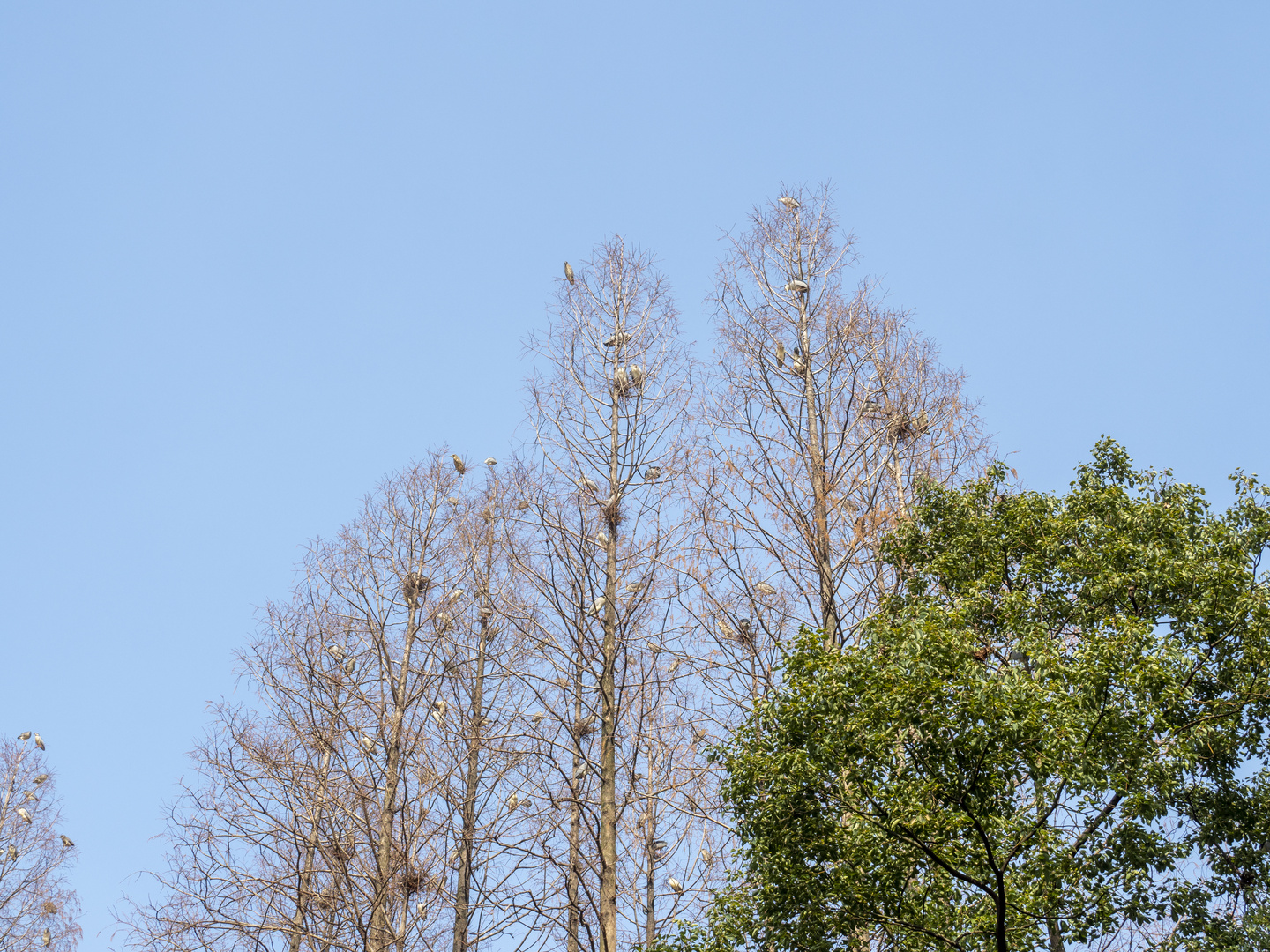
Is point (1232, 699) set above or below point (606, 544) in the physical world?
below

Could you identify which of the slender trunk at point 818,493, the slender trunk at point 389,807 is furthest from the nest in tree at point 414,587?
the slender trunk at point 818,493

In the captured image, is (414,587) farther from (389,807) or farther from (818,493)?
(818,493)

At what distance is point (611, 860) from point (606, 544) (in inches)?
115

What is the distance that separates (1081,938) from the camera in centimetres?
732

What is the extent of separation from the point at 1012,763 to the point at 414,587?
7270mm

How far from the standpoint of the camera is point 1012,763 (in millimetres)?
6797

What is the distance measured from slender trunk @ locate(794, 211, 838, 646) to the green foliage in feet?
2.18

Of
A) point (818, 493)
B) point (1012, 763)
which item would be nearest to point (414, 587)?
point (818, 493)

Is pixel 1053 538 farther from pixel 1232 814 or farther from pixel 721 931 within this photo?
pixel 721 931

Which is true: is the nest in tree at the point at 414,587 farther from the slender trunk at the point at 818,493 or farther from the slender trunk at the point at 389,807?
the slender trunk at the point at 818,493

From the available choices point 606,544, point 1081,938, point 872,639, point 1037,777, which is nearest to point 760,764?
point 872,639

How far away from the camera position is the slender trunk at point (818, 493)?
9633 millimetres

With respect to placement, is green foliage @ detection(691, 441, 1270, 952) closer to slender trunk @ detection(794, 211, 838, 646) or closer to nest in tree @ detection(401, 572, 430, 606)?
slender trunk @ detection(794, 211, 838, 646)

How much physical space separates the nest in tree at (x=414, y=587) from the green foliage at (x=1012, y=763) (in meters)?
5.25
